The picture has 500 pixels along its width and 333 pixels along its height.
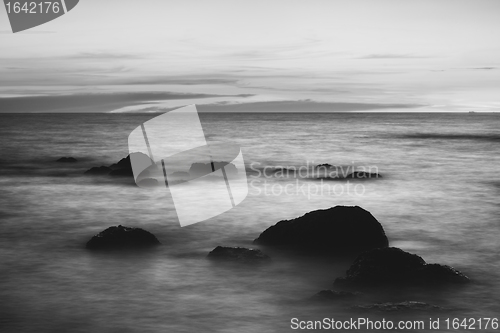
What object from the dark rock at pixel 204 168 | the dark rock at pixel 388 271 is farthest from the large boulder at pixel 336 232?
the dark rock at pixel 204 168

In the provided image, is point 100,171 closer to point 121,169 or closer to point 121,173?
point 121,169

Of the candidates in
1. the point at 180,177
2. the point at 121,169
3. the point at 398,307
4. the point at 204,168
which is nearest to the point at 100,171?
the point at 121,169

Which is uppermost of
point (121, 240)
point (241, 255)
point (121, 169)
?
point (121, 240)

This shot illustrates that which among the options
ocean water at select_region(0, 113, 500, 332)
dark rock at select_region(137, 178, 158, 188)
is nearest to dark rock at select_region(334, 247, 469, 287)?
ocean water at select_region(0, 113, 500, 332)

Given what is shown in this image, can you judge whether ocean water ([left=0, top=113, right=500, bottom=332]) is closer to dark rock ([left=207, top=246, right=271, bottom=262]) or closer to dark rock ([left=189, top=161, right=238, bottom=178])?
dark rock ([left=207, top=246, right=271, bottom=262])

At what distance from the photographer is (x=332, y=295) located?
701 centimetres

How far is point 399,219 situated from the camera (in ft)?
43.1

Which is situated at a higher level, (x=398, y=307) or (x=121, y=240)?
(x=121, y=240)

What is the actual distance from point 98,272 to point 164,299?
1.50 m

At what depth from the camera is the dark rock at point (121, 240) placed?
30.8 feet

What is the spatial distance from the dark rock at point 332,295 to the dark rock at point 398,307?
28cm

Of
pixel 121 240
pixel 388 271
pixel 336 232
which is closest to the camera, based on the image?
pixel 388 271

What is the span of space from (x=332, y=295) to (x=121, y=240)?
13.1ft

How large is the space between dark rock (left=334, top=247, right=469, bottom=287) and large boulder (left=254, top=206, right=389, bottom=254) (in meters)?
1.48
